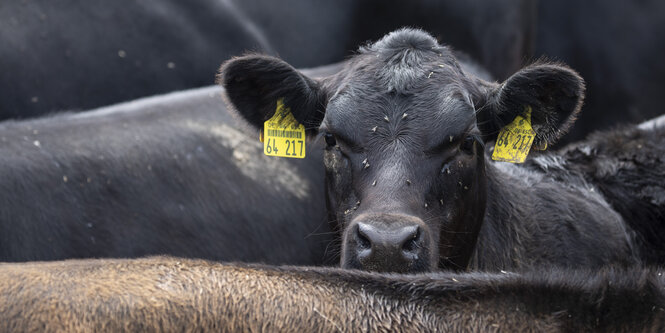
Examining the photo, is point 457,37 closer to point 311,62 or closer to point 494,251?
point 311,62

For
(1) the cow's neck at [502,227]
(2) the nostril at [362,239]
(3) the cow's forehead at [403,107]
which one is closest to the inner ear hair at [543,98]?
(3) the cow's forehead at [403,107]

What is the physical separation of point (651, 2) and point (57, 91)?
5.78 meters

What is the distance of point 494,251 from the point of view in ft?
13.7

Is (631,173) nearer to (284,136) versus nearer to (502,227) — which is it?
(502,227)

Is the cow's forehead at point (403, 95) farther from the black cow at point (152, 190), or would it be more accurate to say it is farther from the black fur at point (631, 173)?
the black fur at point (631, 173)

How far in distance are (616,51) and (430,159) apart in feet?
18.0

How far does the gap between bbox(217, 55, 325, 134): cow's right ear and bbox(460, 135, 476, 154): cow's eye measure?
76 centimetres

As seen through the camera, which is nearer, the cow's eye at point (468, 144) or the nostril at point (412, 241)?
the nostril at point (412, 241)

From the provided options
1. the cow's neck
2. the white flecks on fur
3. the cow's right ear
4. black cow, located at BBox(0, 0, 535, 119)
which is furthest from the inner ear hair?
black cow, located at BBox(0, 0, 535, 119)

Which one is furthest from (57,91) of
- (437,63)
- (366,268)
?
(366,268)

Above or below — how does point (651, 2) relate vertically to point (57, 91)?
above

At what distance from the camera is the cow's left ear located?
3.77 m

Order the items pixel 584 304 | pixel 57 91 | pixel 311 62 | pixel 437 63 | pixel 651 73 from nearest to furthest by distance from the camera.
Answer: pixel 584 304 < pixel 437 63 < pixel 57 91 < pixel 311 62 < pixel 651 73

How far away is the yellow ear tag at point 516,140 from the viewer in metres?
3.93
